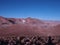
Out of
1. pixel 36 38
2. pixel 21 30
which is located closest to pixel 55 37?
pixel 36 38

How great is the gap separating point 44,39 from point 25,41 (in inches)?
87.2

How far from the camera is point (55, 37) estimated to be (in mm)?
17969

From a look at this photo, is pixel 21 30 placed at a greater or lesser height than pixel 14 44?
→ greater

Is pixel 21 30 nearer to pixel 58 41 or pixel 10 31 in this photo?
pixel 10 31

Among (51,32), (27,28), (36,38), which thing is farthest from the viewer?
(27,28)

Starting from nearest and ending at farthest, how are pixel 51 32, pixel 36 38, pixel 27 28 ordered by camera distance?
pixel 36 38 → pixel 51 32 → pixel 27 28

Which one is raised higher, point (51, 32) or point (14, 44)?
point (51, 32)

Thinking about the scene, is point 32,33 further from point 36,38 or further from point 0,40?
point 0,40

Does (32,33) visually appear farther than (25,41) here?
Yes

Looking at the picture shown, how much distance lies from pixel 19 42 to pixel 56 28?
5.47 m

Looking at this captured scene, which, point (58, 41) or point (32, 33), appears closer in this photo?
point (58, 41)

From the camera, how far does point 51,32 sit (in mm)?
19219

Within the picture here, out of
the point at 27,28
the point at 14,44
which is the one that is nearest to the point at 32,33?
the point at 27,28

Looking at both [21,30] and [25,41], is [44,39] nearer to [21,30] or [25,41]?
[25,41]
